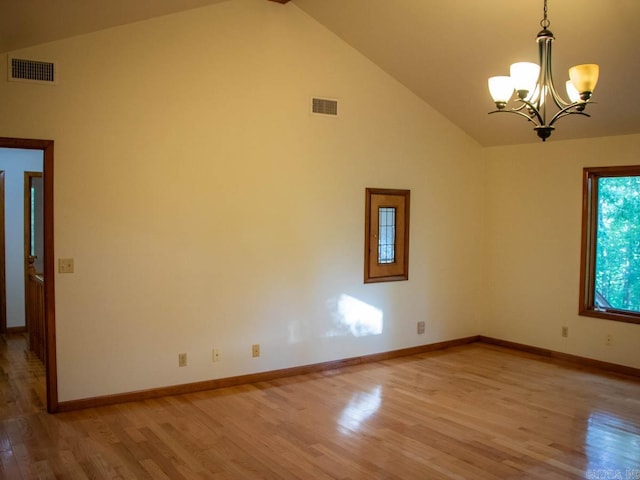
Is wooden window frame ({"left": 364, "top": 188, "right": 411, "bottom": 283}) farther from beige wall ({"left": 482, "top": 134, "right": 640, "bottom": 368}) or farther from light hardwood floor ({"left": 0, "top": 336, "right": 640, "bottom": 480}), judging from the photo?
beige wall ({"left": 482, "top": 134, "right": 640, "bottom": 368})

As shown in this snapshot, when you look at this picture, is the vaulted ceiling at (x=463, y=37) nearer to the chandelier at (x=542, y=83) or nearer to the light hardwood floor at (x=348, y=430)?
the chandelier at (x=542, y=83)

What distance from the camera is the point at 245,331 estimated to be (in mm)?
5070

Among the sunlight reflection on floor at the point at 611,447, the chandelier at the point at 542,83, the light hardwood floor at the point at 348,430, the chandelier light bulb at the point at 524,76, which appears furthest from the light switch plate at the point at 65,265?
the sunlight reflection on floor at the point at 611,447

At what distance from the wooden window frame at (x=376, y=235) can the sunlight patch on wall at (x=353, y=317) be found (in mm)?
294

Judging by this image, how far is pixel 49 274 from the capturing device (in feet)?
13.7

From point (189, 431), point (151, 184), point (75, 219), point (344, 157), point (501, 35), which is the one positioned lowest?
point (189, 431)

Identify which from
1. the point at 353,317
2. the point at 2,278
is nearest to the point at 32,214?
the point at 2,278

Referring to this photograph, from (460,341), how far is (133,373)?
3918mm

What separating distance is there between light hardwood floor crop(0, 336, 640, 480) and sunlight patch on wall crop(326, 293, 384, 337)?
1.48 feet

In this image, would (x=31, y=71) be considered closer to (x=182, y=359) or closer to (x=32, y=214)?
(x=182, y=359)

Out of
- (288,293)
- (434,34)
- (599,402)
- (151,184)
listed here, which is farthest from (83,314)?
(599,402)

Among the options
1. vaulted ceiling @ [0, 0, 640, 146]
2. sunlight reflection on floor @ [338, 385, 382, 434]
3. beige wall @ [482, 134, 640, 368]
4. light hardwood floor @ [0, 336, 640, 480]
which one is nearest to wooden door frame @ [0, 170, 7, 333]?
light hardwood floor @ [0, 336, 640, 480]

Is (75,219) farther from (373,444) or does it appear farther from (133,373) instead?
(373,444)

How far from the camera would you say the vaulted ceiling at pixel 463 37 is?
3.83 meters
